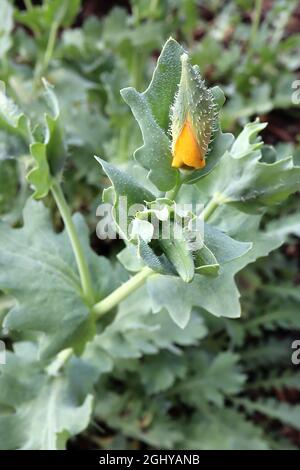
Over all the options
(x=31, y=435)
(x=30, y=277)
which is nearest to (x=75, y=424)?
(x=31, y=435)

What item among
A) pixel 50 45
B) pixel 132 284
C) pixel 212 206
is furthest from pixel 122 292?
pixel 50 45

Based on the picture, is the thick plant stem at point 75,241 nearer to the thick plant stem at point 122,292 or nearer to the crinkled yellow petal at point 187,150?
the thick plant stem at point 122,292

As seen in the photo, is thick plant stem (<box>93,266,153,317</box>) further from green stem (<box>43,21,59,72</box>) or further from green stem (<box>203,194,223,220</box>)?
green stem (<box>43,21,59,72</box>)

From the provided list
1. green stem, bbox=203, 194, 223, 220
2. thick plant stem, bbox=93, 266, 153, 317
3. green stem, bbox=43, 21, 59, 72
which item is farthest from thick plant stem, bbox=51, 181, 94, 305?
green stem, bbox=43, 21, 59, 72

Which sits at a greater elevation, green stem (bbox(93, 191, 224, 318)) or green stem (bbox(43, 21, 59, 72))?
green stem (bbox(43, 21, 59, 72))
